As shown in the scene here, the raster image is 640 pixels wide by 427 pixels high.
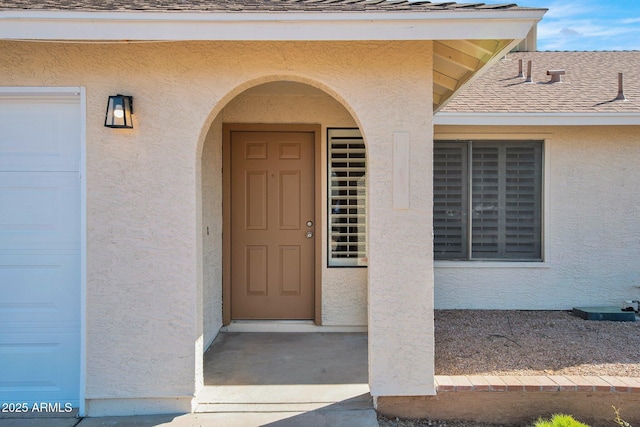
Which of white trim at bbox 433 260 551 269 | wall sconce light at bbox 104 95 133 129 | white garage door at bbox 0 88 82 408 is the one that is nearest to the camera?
wall sconce light at bbox 104 95 133 129

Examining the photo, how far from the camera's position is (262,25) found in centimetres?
383

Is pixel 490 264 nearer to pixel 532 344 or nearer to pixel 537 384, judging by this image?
pixel 532 344

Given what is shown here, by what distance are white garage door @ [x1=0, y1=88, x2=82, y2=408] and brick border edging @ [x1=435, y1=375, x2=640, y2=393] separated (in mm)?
3310

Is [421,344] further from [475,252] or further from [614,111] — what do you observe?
[614,111]

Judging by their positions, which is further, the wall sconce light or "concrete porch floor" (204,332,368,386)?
"concrete porch floor" (204,332,368,386)

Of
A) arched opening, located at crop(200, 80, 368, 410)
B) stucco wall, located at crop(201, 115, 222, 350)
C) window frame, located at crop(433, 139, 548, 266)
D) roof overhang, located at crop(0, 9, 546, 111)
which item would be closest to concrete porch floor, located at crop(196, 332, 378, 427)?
arched opening, located at crop(200, 80, 368, 410)

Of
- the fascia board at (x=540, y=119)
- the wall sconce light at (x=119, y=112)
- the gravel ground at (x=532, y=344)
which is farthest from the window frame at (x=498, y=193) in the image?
the wall sconce light at (x=119, y=112)

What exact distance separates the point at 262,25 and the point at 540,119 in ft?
16.4

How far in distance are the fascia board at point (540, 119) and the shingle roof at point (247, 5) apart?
3.10 meters

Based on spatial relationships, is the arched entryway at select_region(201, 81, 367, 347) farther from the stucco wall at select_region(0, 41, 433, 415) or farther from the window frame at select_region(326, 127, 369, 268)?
the stucco wall at select_region(0, 41, 433, 415)

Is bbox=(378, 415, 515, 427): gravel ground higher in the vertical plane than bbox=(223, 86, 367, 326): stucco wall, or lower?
lower

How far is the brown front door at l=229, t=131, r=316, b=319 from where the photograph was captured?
6840 millimetres

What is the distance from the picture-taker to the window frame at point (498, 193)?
25.0 feet

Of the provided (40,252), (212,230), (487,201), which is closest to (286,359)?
(212,230)
